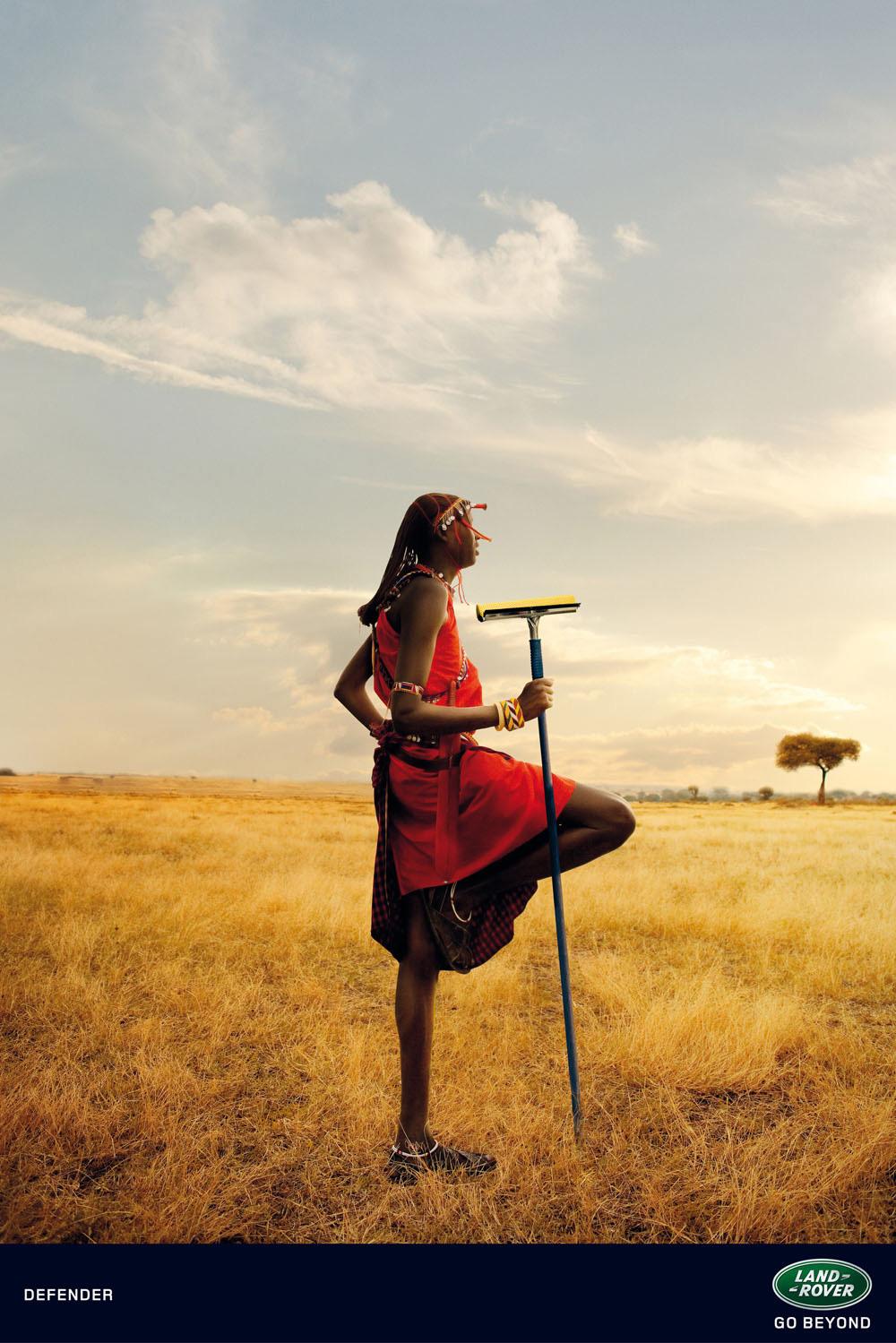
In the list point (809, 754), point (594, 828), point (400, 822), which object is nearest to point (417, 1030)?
point (400, 822)

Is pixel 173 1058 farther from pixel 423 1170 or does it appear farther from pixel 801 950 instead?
pixel 801 950

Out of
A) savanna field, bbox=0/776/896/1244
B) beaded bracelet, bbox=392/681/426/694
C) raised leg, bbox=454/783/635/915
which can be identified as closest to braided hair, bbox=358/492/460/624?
beaded bracelet, bbox=392/681/426/694

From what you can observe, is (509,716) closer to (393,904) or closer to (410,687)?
(410,687)

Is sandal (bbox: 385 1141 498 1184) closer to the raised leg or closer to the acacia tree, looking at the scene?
the raised leg

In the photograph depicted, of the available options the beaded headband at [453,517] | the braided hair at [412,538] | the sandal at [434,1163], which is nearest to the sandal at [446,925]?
the sandal at [434,1163]

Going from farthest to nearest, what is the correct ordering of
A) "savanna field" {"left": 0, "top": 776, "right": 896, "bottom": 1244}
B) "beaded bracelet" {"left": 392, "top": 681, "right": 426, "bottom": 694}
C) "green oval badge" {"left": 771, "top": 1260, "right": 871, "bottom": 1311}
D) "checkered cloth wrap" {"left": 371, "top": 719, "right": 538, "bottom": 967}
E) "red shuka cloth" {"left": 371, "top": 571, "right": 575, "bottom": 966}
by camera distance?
"checkered cloth wrap" {"left": 371, "top": 719, "right": 538, "bottom": 967} → "red shuka cloth" {"left": 371, "top": 571, "right": 575, "bottom": 966} → "beaded bracelet" {"left": 392, "top": 681, "right": 426, "bottom": 694} → "savanna field" {"left": 0, "top": 776, "right": 896, "bottom": 1244} → "green oval badge" {"left": 771, "top": 1260, "right": 871, "bottom": 1311}

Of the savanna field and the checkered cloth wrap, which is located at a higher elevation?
the checkered cloth wrap

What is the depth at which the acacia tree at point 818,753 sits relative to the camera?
233ft

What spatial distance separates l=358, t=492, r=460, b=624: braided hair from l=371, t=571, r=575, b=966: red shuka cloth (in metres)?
0.14

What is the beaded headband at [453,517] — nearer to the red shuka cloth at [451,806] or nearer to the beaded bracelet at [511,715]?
the red shuka cloth at [451,806]

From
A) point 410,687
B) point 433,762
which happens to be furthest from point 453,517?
point 433,762

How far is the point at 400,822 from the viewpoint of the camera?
4121 millimetres

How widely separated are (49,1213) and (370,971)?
4344mm

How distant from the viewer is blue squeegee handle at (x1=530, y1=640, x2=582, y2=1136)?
13.4 ft
